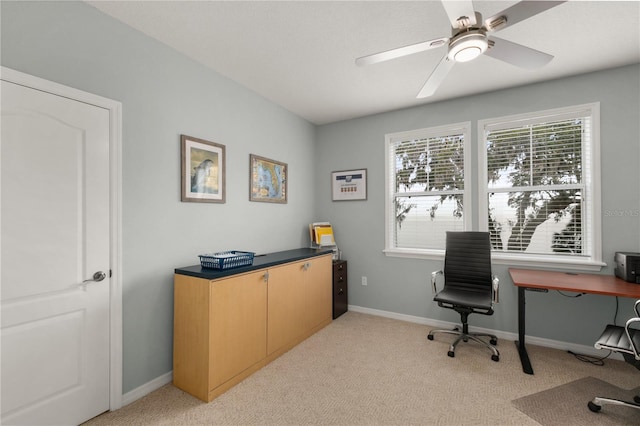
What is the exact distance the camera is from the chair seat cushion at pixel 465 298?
2.57 m

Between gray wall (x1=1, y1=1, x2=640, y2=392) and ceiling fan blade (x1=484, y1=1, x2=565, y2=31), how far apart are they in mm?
1927

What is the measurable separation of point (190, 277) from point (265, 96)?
7.24ft

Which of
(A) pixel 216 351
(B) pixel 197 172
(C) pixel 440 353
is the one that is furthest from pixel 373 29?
(C) pixel 440 353

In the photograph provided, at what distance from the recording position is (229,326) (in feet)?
7.22

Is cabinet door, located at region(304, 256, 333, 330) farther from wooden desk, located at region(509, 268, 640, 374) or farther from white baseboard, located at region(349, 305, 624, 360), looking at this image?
wooden desk, located at region(509, 268, 640, 374)

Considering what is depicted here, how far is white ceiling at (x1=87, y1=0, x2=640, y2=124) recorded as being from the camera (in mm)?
1879

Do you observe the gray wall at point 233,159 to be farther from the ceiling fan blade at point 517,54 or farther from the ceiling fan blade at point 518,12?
the ceiling fan blade at point 518,12

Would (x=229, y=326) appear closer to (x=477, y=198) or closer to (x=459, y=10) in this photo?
(x=459, y=10)

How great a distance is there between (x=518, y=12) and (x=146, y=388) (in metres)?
3.36

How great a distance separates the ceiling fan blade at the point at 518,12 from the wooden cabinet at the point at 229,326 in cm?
232

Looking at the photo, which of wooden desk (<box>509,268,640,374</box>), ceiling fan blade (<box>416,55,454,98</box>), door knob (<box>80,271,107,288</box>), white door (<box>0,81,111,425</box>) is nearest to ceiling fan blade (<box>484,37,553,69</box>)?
ceiling fan blade (<box>416,55,454,98</box>)

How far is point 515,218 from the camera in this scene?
3107mm

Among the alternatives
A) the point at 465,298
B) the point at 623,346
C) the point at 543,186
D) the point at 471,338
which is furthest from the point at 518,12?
the point at 471,338

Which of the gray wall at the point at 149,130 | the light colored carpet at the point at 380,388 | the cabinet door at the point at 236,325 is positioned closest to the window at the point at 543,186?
the light colored carpet at the point at 380,388
